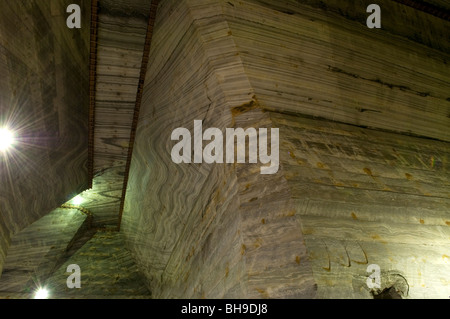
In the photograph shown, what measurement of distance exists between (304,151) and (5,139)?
2.16 m

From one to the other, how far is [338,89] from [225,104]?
0.86m

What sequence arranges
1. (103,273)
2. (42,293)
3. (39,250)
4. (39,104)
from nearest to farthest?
(39,104) < (39,250) < (42,293) < (103,273)

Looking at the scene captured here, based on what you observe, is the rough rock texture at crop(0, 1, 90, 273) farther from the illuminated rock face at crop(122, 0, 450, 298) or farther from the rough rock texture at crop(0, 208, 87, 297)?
the illuminated rock face at crop(122, 0, 450, 298)

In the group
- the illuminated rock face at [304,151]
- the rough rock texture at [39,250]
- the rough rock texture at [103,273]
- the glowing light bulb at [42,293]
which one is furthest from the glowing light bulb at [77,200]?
the illuminated rock face at [304,151]

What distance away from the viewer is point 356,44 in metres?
2.56

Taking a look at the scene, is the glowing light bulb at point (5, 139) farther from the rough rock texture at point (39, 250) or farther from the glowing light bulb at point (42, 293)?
the glowing light bulb at point (42, 293)

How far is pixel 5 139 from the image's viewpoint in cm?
254

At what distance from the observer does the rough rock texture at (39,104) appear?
242cm

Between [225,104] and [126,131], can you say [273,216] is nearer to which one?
[225,104]

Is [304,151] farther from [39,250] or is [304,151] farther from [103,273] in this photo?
[103,273]

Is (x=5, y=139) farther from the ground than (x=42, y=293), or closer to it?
farther from the ground

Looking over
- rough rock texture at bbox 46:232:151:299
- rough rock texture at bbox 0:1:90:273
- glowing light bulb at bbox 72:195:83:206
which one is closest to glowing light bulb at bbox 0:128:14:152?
rough rock texture at bbox 0:1:90:273

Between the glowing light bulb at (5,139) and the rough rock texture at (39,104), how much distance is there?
0.15ft

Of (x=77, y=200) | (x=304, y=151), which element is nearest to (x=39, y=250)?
(x=77, y=200)
